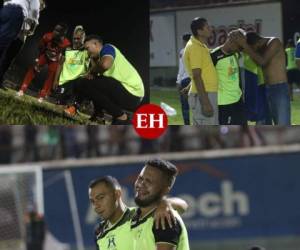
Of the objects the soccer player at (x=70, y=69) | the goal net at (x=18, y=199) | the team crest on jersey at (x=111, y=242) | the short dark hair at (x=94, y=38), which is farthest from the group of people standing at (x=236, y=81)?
the goal net at (x=18, y=199)

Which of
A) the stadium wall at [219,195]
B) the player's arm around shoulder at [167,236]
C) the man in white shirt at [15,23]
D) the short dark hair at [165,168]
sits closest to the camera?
the player's arm around shoulder at [167,236]

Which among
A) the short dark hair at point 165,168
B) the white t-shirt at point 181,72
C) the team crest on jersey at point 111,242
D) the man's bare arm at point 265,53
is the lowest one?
the team crest on jersey at point 111,242

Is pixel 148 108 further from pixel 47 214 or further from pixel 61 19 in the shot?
pixel 47 214

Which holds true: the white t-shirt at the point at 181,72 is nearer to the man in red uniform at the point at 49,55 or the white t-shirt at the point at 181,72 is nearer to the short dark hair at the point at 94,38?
the short dark hair at the point at 94,38

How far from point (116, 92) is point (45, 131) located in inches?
85.7

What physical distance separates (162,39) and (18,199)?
9.04 ft

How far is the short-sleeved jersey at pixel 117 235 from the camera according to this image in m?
4.94

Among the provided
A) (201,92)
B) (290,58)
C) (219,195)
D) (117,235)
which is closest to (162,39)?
(201,92)

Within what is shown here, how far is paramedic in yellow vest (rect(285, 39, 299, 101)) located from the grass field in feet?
0.23

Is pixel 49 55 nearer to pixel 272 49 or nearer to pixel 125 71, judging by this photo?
pixel 125 71

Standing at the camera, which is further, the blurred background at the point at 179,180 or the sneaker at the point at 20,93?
the blurred background at the point at 179,180

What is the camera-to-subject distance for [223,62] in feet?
16.2

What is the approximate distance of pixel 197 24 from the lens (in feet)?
15.9

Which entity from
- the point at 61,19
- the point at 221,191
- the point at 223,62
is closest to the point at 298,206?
the point at 221,191
